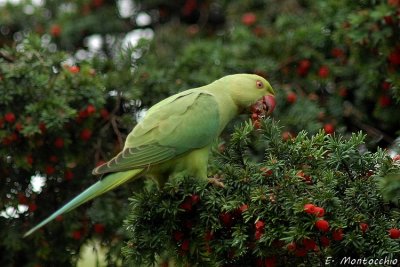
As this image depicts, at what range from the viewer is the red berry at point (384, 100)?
15.2 ft

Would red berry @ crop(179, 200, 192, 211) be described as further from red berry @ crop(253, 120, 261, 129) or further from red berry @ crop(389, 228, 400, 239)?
red berry @ crop(389, 228, 400, 239)

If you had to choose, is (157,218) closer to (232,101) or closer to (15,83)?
(232,101)

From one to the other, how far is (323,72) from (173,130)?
1.89 meters

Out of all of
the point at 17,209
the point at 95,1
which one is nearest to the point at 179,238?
the point at 17,209

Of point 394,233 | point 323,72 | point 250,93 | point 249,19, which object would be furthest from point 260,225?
point 249,19

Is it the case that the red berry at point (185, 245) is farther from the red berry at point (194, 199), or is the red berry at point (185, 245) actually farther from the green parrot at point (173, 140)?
the green parrot at point (173, 140)

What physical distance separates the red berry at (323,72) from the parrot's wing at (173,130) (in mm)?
1540

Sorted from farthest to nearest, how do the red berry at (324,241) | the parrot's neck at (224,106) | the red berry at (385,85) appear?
the red berry at (385,85) < the parrot's neck at (224,106) < the red berry at (324,241)

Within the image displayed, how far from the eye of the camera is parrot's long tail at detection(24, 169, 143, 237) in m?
3.31

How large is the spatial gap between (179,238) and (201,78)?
213 centimetres

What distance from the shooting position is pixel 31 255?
4.46 metres

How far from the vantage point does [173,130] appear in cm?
378

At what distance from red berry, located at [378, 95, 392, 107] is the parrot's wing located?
4.69 feet

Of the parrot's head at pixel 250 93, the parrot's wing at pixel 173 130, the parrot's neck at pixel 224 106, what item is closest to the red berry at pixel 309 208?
the parrot's wing at pixel 173 130
